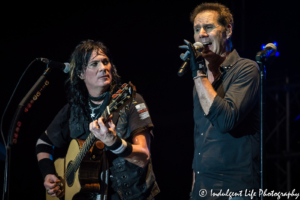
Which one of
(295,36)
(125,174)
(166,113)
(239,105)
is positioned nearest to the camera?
(239,105)

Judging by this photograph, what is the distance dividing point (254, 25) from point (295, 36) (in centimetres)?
66

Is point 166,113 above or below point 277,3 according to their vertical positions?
below

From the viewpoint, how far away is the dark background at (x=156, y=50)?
4.46 meters

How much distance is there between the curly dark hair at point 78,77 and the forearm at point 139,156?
811mm

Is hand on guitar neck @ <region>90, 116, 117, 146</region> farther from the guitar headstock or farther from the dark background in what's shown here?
the dark background

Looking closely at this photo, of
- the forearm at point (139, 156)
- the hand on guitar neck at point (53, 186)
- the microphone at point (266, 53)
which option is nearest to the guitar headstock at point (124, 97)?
the forearm at point (139, 156)

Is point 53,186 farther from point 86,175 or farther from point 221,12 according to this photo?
point 221,12

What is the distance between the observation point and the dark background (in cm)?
446

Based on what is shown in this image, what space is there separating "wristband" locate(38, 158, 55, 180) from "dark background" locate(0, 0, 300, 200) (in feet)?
3.42

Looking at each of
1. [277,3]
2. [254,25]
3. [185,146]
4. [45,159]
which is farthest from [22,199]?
[277,3]

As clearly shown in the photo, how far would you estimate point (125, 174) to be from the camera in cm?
268

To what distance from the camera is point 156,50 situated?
17.4ft

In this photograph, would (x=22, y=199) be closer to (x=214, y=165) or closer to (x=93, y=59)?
(x=93, y=59)

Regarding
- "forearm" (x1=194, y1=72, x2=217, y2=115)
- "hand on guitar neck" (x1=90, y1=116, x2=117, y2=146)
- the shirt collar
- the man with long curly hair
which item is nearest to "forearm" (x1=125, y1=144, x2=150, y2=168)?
the man with long curly hair
